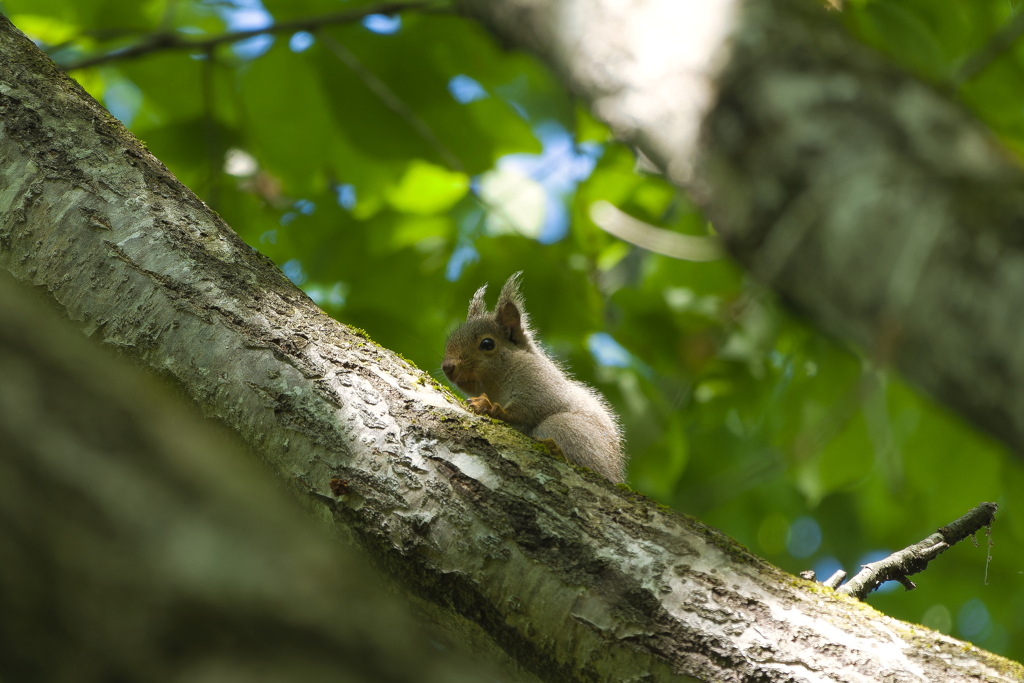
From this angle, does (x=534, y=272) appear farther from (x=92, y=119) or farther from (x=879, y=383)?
(x=879, y=383)

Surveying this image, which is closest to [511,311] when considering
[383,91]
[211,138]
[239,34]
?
[383,91]

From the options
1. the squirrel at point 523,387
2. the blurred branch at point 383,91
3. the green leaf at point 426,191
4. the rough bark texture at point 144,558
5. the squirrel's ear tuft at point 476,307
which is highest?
the blurred branch at point 383,91

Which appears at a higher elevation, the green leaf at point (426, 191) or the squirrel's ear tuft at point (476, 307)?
the green leaf at point (426, 191)

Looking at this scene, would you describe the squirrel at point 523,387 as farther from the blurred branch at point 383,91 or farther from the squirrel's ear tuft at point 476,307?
the blurred branch at point 383,91

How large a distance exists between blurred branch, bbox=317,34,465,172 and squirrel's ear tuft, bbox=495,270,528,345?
104 cm

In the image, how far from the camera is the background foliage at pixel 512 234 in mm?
3928

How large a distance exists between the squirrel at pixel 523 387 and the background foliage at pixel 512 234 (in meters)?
0.19

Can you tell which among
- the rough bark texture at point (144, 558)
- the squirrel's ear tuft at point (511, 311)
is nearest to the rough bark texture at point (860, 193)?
the rough bark texture at point (144, 558)

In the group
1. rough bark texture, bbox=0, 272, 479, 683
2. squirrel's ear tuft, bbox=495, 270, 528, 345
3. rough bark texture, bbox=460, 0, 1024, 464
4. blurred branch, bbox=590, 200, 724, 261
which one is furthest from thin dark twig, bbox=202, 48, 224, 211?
rough bark texture, bbox=0, 272, 479, 683

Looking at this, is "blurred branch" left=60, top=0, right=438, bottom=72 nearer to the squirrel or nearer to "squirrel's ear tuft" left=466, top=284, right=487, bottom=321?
the squirrel

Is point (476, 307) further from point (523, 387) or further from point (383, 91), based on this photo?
point (383, 91)

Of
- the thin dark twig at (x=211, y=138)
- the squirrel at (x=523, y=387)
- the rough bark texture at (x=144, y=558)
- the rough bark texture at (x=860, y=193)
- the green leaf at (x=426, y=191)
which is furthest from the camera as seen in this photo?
the green leaf at (x=426, y=191)

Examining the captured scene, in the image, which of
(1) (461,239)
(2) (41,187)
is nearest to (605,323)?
(1) (461,239)

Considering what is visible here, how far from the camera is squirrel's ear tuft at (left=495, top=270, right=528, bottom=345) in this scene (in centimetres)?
512
